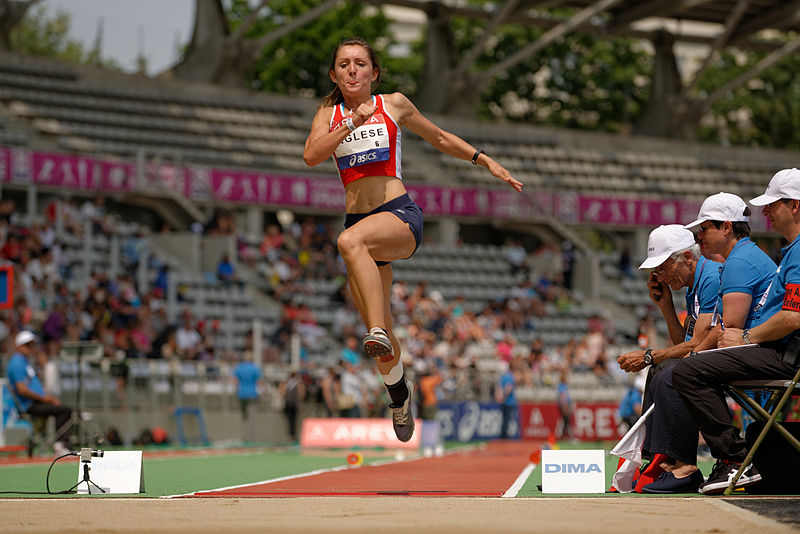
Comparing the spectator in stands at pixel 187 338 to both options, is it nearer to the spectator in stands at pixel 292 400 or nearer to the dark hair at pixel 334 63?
the spectator in stands at pixel 292 400

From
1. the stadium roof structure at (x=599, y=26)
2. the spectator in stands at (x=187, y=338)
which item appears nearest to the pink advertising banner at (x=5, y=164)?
the spectator in stands at (x=187, y=338)

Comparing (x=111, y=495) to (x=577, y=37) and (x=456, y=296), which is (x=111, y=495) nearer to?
(x=456, y=296)

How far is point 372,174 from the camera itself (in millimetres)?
7449

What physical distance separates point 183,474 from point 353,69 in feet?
15.1

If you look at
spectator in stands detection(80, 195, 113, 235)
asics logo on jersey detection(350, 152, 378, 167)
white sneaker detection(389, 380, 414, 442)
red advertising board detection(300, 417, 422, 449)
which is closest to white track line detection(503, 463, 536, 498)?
white sneaker detection(389, 380, 414, 442)

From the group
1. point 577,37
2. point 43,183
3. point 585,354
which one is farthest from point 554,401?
point 577,37

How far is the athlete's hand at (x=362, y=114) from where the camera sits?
6.97 meters

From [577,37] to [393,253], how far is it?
45.5 metres

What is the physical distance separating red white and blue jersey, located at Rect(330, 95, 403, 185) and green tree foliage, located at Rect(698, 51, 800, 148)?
4624 cm

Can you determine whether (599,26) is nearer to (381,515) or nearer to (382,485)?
(382,485)

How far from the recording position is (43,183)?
25625 mm

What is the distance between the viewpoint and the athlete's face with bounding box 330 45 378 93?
737cm

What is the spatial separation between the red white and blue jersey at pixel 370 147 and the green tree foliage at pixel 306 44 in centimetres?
3877

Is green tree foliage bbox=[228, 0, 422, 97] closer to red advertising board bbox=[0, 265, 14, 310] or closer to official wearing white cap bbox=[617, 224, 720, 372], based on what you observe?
red advertising board bbox=[0, 265, 14, 310]
